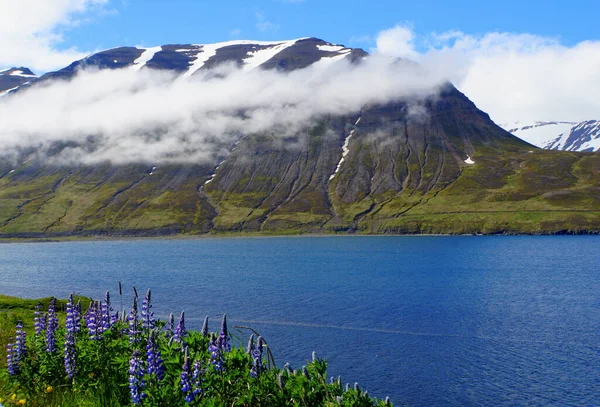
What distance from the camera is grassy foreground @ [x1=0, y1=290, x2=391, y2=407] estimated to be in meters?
12.1

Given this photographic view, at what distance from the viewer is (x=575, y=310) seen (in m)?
79.7

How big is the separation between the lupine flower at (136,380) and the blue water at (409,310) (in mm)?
36423

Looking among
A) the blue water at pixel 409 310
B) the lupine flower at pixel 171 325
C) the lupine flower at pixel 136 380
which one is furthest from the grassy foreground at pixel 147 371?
the blue water at pixel 409 310

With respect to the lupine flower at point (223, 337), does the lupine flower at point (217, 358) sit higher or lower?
lower

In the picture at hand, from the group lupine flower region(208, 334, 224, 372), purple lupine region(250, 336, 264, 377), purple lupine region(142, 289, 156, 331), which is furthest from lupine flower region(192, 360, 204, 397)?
purple lupine region(142, 289, 156, 331)

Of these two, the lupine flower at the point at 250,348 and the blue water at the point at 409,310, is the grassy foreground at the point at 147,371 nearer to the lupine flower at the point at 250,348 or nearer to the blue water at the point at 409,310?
the lupine flower at the point at 250,348

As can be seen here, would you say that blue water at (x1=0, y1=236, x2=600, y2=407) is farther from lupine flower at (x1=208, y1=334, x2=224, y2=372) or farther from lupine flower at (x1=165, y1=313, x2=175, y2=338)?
lupine flower at (x1=208, y1=334, x2=224, y2=372)

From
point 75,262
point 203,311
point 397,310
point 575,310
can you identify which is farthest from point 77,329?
point 75,262

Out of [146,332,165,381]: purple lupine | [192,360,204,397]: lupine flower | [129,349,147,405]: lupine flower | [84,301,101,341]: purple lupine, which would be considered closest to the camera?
[192,360,204,397]: lupine flower

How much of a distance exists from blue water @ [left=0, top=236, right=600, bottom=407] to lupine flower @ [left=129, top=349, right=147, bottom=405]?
3642 cm

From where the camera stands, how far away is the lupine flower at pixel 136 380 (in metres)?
12.3

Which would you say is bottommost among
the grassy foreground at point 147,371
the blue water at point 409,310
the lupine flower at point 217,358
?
the blue water at point 409,310

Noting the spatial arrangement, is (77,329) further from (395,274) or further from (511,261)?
(511,261)

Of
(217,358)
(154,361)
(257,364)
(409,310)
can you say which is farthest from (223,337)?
(409,310)
